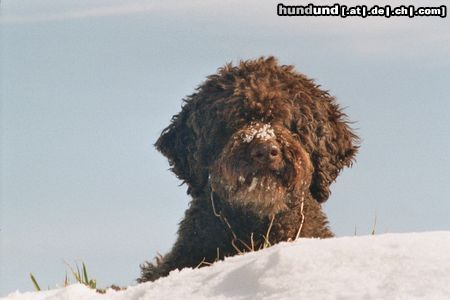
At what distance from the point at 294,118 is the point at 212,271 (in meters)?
2.49

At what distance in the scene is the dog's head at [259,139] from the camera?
6.73 meters

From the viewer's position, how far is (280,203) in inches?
275

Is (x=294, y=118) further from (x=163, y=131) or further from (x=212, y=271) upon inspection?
(x=212, y=271)

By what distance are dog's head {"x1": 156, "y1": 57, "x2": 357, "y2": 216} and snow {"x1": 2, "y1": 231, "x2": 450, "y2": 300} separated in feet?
5.63

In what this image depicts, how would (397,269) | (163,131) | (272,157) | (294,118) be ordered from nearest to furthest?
(397,269) < (272,157) < (294,118) < (163,131)

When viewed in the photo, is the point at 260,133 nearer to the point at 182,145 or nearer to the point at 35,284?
the point at 182,145

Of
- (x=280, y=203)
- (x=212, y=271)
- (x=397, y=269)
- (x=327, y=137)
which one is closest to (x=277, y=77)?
(x=327, y=137)

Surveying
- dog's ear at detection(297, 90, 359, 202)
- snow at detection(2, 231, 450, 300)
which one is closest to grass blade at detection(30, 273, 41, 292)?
snow at detection(2, 231, 450, 300)

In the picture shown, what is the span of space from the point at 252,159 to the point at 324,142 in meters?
1.05

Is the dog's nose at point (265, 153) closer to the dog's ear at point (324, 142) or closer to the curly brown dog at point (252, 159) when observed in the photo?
the curly brown dog at point (252, 159)

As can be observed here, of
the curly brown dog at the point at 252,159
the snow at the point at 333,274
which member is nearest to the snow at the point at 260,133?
the curly brown dog at the point at 252,159

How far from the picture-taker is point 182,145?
7629 millimetres

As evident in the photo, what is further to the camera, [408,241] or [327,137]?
[327,137]

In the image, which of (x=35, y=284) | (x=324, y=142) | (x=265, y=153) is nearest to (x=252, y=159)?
(x=265, y=153)
